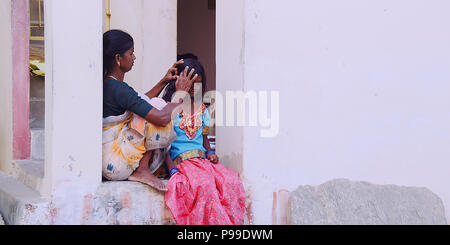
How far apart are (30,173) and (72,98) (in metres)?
0.91

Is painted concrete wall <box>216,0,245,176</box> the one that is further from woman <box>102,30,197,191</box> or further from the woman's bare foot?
the woman's bare foot

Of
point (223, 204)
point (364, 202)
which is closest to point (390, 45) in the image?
point (364, 202)

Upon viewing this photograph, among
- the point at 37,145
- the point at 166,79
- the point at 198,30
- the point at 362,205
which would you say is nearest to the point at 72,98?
the point at 166,79

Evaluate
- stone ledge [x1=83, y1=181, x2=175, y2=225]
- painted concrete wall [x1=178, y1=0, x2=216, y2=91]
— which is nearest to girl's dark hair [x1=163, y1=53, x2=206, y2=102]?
stone ledge [x1=83, y1=181, x2=175, y2=225]

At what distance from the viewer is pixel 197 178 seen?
107 inches

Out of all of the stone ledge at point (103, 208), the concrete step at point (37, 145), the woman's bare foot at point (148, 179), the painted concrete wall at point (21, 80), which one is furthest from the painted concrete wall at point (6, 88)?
the woman's bare foot at point (148, 179)

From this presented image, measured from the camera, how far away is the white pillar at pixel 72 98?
2613 mm

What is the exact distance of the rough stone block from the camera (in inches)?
117

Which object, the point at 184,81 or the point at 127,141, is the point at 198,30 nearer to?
the point at 184,81

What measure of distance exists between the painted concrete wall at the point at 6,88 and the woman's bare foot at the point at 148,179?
69.0 inches

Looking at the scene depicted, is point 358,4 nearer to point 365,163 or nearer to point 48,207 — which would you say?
point 365,163

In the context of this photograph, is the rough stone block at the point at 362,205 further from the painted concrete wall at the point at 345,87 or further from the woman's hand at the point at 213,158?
the woman's hand at the point at 213,158

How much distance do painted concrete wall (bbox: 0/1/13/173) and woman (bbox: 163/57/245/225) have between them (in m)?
1.83

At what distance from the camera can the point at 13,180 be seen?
143 inches
